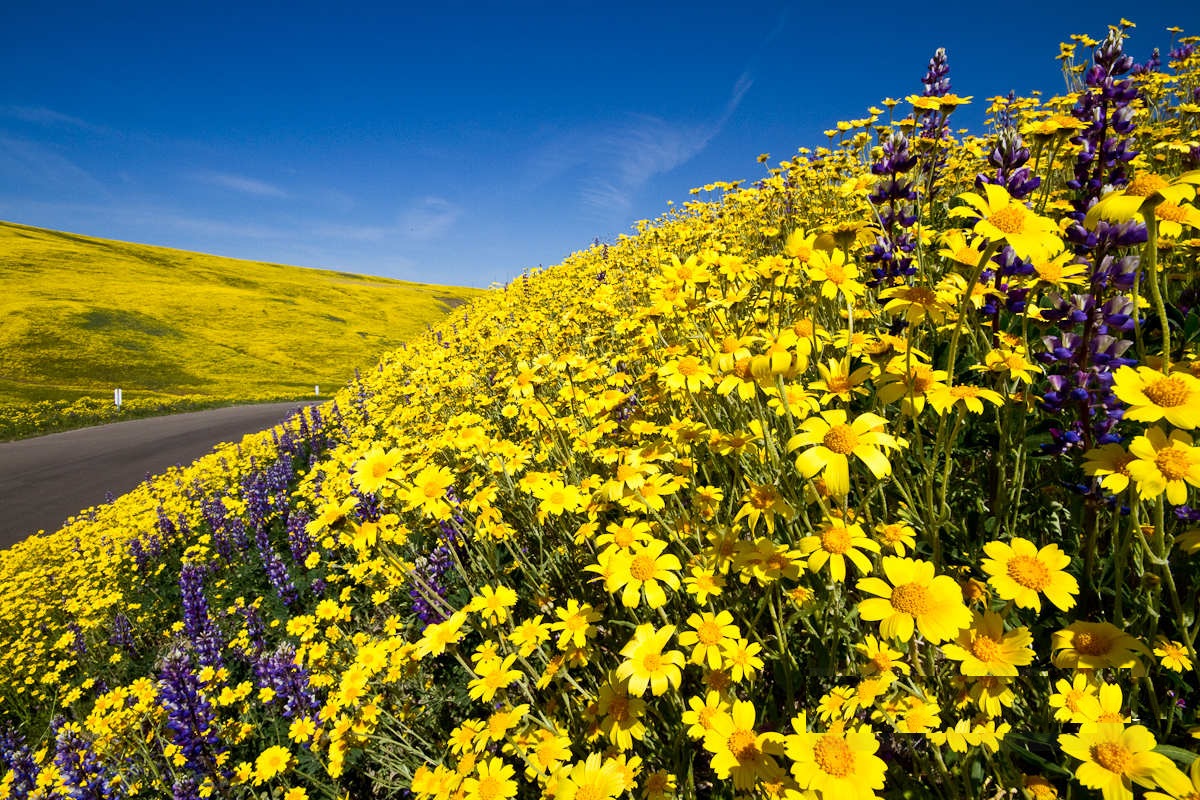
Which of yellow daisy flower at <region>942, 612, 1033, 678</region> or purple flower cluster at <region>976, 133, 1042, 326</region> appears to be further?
purple flower cluster at <region>976, 133, 1042, 326</region>

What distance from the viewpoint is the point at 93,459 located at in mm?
16562

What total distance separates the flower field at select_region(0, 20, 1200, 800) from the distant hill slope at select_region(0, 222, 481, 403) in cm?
2922

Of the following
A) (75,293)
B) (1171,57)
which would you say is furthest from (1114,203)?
(75,293)

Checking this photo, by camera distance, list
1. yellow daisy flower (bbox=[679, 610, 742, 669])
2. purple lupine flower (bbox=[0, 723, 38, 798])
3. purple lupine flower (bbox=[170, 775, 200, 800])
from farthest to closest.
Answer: purple lupine flower (bbox=[0, 723, 38, 798]), purple lupine flower (bbox=[170, 775, 200, 800]), yellow daisy flower (bbox=[679, 610, 742, 669])

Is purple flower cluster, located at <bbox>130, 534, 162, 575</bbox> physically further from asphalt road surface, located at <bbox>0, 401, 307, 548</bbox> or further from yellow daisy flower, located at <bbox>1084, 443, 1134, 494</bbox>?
yellow daisy flower, located at <bbox>1084, 443, 1134, 494</bbox>

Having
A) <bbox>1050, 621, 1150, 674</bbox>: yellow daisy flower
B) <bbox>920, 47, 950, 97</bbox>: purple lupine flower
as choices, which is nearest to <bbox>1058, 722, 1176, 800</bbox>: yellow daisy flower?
<bbox>1050, 621, 1150, 674</bbox>: yellow daisy flower

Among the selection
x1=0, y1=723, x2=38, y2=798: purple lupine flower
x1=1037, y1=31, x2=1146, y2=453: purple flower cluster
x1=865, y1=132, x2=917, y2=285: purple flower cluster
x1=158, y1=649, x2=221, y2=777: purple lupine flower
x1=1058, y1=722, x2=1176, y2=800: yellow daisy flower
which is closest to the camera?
x1=1058, y1=722, x2=1176, y2=800: yellow daisy flower

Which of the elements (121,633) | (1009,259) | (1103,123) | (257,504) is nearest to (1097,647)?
(1009,259)

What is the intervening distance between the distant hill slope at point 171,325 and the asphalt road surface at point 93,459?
7186 mm

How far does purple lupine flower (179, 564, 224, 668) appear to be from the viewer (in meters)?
4.19

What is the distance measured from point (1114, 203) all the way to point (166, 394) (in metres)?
37.3

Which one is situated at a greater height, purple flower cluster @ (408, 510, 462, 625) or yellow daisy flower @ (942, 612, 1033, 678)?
yellow daisy flower @ (942, 612, 1033, 678)

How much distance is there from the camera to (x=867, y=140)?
527 cm

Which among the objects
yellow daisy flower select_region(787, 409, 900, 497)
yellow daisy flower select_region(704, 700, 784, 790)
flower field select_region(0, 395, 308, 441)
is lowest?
flower field select_region(0, 395, 308, 441)
